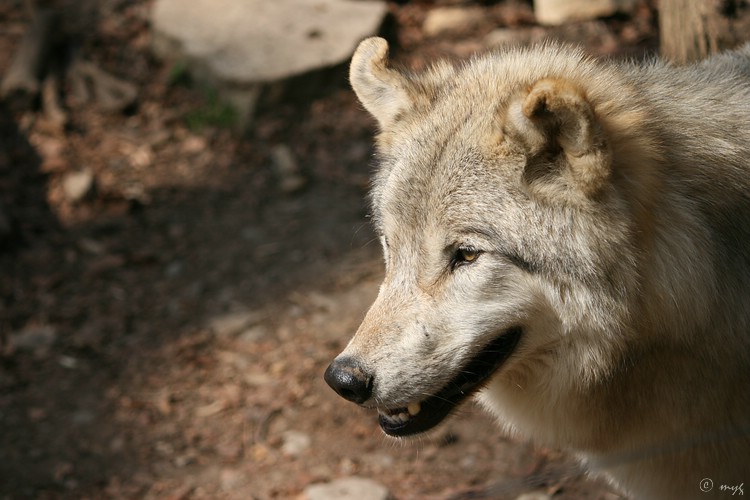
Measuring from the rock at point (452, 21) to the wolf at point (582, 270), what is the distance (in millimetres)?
5346

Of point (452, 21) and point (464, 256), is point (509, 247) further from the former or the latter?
point (452, 21)

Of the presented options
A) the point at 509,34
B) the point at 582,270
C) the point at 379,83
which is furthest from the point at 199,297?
the point at 509,34

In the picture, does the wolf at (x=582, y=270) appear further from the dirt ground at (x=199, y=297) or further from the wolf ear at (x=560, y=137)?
the dirt ground at (x=199, y=297)

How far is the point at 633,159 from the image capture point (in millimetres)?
2896

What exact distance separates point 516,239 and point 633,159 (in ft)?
1.63

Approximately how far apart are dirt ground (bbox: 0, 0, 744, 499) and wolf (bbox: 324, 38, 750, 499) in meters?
0.56

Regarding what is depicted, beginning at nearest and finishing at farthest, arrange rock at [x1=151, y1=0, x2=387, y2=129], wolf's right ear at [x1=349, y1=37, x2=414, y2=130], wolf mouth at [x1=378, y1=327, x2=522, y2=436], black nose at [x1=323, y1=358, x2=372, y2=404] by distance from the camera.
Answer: black nose at [x1=323, y1=358, x2=372, y2=404]
wolf mouth at [x1=378, y1=327, x2=522, y2=436]
wolf's right ear at [x1=349, y1=37, x2=414, y2=130]
rock at [x1=151, y1=0, x2=387, y2=129]

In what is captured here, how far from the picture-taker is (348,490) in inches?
172

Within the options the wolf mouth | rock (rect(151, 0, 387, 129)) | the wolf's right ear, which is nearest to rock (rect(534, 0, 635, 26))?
rock (rect(151, 0, 387, 129))

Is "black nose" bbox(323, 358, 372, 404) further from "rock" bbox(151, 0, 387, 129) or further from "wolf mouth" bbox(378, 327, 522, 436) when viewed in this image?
"rock" bbox(151, 0, 387, 129)

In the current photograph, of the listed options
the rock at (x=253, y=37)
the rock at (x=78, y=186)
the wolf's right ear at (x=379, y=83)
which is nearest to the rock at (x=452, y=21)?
the rock at (x=253, y=37)

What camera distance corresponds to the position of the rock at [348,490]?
14.1 ft

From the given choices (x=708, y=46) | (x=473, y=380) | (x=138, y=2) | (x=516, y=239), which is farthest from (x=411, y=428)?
(x=138, y=2)

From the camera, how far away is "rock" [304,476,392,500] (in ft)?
14.1
